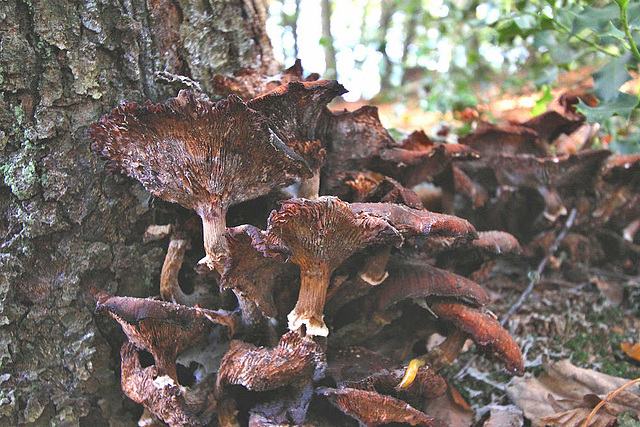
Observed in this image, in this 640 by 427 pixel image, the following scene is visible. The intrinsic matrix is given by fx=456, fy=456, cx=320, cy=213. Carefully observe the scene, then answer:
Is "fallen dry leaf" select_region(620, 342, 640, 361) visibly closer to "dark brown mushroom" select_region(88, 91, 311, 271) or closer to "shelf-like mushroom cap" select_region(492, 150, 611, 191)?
"shelf-like mushroom cap" select_region(492, 150, 611, 191)

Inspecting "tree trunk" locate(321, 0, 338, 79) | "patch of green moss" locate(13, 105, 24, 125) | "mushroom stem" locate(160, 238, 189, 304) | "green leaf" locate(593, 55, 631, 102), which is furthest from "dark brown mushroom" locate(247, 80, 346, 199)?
"tree trunk" locate(321, 0, 338, 79)

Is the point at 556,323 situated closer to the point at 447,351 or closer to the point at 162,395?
the point at 447,351

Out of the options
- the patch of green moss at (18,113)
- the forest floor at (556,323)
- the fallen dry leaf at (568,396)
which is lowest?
the forest floor at (556,323)

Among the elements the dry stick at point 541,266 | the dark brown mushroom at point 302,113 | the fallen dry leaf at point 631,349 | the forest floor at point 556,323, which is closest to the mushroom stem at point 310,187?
the dark brown mushroom at point 302,113

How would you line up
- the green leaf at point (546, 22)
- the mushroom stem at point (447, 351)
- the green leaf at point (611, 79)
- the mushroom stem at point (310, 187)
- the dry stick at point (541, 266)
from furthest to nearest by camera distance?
the dry stick at point (541, 266) < the green leaf at point (546, 22) < the green leaf at point (611, 79) < the mushroom stem at point (447, 351) < the mushroom stem at point (310, 187)

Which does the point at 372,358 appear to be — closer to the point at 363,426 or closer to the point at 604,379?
the point at 363,426

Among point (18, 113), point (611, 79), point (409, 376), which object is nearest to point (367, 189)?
point (409, 376)

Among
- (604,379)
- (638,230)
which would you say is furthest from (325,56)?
(604,379)

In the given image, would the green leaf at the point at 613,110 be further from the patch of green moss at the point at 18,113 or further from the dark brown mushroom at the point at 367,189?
the patch of green moss at the point at 18,113
